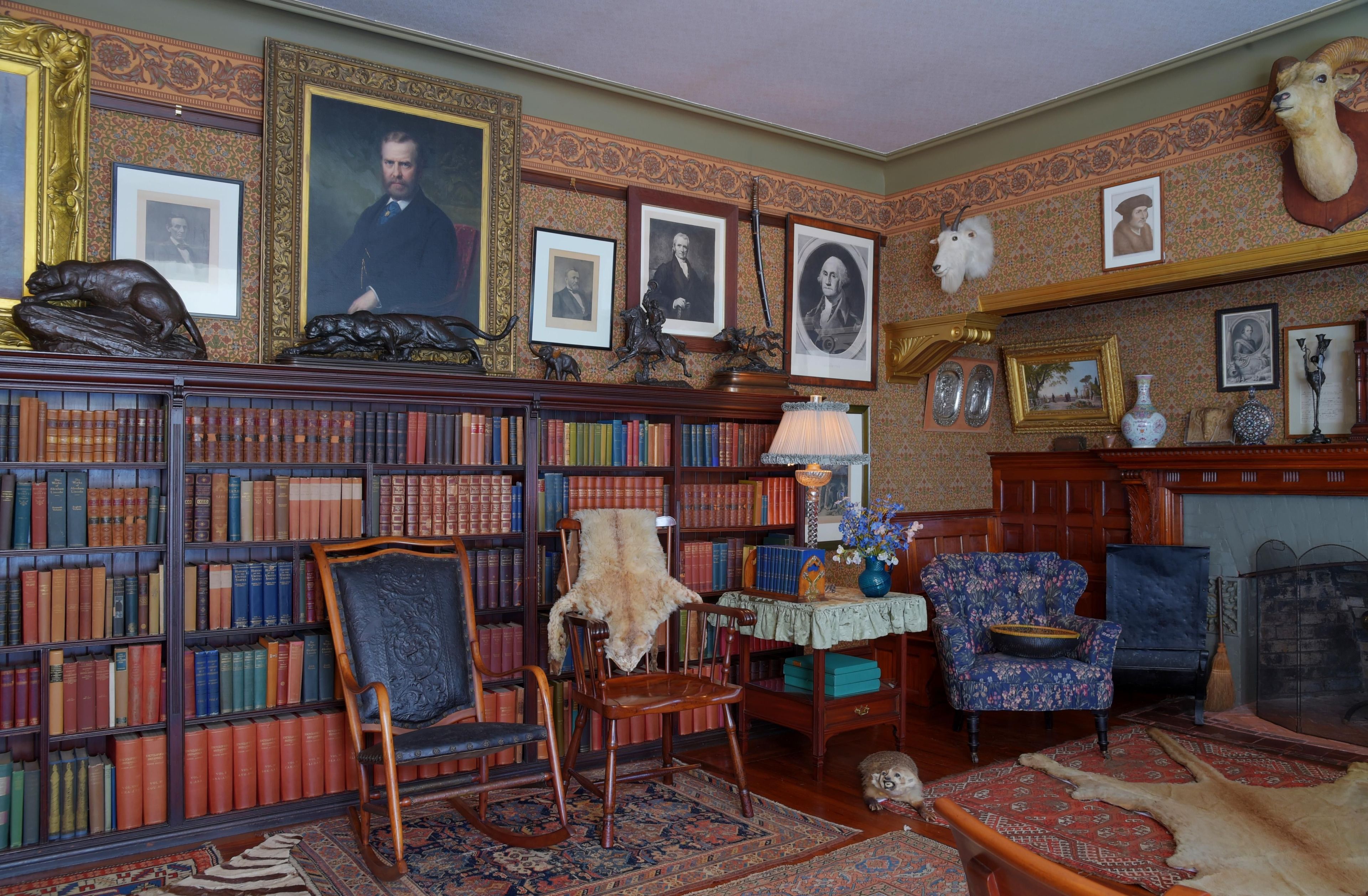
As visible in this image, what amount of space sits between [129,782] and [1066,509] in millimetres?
5840

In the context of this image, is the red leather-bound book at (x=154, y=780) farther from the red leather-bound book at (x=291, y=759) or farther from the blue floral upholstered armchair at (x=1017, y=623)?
the blue floral upholstered armchair at (x=1017, y=623)

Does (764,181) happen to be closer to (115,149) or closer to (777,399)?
(777,399)

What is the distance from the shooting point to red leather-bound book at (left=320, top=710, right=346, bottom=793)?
13.4 feet

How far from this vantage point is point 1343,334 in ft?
17.5

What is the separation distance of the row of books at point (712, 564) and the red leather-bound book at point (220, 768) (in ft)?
7.51

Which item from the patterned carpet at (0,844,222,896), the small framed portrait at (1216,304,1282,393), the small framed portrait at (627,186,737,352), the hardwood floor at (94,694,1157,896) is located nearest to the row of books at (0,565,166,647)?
the patterned carpet at (0,844,222,896)

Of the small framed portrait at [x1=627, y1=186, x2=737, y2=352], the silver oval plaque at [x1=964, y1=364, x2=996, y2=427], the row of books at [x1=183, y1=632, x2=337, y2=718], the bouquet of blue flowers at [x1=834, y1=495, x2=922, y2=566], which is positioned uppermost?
the small framed portrait at [x1=627, y1=186, x2=737, y2=352]

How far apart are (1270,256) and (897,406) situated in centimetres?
249

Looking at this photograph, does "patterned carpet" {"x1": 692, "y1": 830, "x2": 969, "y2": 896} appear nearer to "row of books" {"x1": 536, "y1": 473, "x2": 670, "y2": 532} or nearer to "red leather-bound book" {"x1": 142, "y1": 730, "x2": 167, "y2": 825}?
"row of books" {"x1": 536, "y1": 473, "x2": 670, "y2": 532}

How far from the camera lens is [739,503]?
5.38 metres

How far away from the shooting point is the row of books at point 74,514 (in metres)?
3.58

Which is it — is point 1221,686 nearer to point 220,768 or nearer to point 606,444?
point 606,444

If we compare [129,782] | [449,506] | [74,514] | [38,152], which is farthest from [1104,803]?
[38,152]

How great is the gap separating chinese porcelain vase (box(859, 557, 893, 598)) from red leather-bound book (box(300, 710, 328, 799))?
2692 mm
